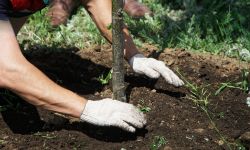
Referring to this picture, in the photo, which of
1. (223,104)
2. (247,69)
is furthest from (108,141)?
(247,69)

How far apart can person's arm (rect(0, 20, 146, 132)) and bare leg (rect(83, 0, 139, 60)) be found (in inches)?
28.6

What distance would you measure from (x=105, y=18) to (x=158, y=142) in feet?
3.51

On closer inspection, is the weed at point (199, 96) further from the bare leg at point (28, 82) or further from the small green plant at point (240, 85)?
the bare leg at point (28, 82)

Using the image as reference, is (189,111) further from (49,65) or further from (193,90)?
(49,65)

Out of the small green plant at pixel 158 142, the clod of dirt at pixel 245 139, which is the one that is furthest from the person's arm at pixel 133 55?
the clod of dirt at pixel 245 139

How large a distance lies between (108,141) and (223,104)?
876mm

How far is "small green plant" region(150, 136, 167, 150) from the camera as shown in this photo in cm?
317

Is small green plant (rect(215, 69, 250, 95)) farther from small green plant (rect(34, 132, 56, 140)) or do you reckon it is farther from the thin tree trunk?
small green plant (rect(34, 132, 56, 140))

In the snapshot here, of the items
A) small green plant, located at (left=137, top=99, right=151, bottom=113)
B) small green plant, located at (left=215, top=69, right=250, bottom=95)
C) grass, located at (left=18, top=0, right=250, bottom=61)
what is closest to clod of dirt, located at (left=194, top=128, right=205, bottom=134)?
small green plant, located at (left=137, top=99, right=151, bottom=113)

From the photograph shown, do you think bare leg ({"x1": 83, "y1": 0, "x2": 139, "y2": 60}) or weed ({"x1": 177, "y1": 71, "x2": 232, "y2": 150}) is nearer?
weed ({"x1": 177, "y1": 71, "x2": 232, "y2": 150})

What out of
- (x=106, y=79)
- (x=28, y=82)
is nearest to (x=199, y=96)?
(x=106, y=79)

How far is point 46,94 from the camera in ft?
10.0

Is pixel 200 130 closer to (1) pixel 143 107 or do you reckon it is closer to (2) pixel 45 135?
(1) pixel 143 107

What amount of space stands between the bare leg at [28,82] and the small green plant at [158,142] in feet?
1.56
